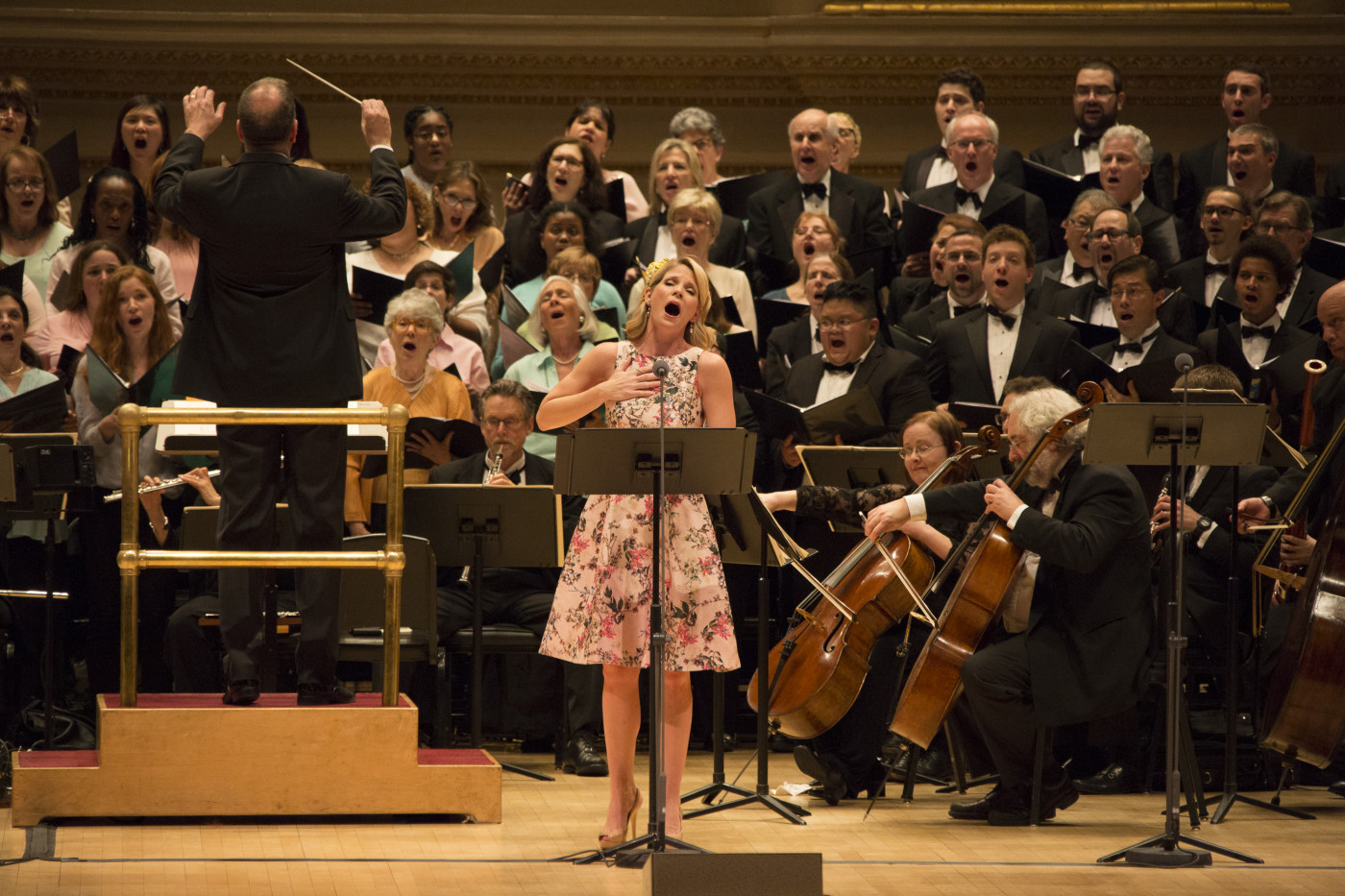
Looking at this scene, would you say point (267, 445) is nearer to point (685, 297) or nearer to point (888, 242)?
point (685, 297)

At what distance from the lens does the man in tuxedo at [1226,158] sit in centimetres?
749

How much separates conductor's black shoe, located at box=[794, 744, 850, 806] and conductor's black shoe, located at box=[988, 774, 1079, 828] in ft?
1.53

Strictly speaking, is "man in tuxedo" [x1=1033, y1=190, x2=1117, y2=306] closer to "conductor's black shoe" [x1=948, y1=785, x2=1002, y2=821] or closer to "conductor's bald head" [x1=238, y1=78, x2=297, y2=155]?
"conductor's black shoe" [x1=948, y1=785, x2=1002, y2=821]

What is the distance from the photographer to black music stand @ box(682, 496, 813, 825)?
4.67 metres

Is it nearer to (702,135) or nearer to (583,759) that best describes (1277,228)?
(702,135)

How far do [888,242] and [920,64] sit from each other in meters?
2.48

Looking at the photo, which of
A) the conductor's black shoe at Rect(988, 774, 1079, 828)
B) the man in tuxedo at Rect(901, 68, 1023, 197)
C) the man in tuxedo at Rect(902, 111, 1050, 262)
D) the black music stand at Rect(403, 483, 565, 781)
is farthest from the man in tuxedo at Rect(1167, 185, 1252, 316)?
the black music stand at Rect(403, 483, 565, 781)

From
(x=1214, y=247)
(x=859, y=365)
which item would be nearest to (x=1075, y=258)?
(x=1214, y=247)

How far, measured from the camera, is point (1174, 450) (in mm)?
4246

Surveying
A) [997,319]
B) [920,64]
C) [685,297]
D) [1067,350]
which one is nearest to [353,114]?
[920,64]

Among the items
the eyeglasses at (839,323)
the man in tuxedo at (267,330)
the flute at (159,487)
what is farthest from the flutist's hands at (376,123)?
the eyeglasses at (839,323)

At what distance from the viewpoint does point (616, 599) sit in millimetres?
4098

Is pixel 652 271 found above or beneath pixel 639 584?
above

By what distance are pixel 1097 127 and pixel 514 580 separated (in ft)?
11.6
